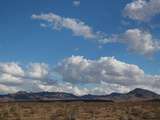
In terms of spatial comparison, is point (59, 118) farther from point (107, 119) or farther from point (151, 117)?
point (151, 117)

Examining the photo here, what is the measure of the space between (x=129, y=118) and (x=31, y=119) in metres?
12.5

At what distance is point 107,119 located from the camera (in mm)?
48781

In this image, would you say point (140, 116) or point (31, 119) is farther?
point (140, 116)

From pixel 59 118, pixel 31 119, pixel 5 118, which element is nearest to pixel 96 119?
pixel 59 118

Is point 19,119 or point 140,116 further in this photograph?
point 140,116

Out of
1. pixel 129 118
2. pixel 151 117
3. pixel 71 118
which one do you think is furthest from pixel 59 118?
pixel 151 117

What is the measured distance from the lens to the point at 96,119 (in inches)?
1906

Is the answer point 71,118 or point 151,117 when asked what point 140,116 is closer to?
point 151,117

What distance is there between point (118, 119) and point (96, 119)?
282 centimetres

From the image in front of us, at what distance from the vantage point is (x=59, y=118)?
48219 millimetres

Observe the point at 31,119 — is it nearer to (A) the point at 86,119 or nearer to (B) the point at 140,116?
(A) the point at 86,119

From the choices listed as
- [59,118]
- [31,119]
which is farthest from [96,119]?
[31,119]

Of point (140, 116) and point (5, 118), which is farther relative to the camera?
point (140, 116)

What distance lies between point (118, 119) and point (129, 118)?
1.41 meters
